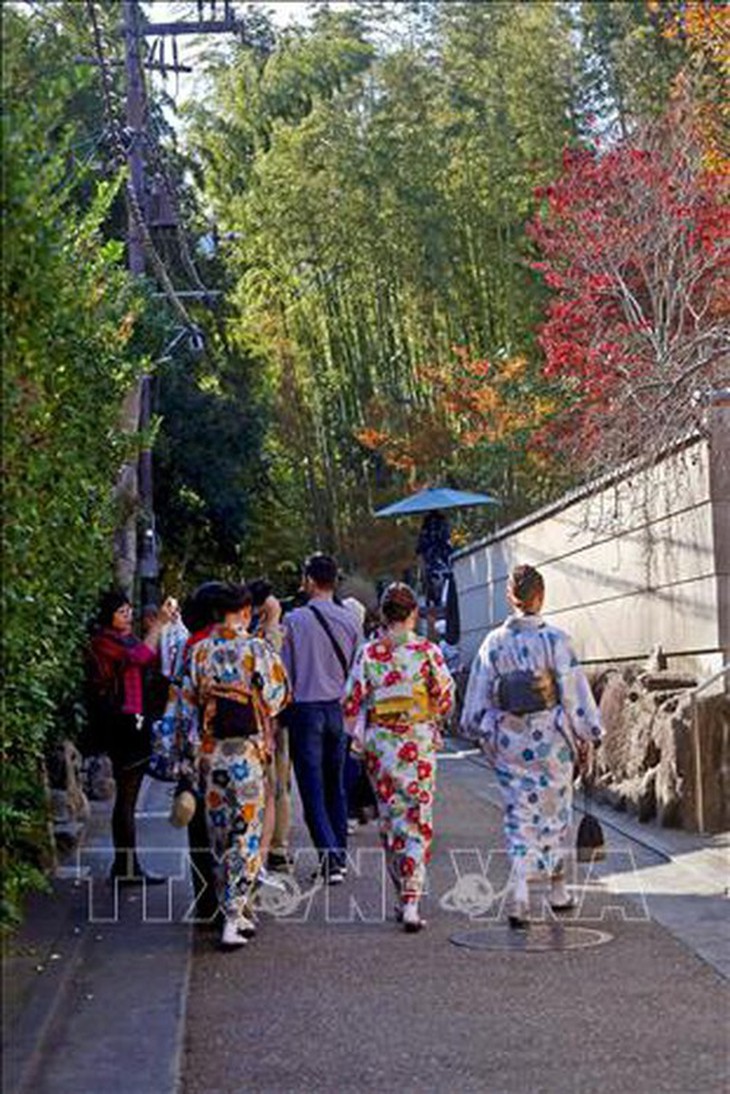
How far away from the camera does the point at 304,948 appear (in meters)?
8.92

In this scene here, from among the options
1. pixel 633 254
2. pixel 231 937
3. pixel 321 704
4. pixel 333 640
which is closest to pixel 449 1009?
pixel 231 937

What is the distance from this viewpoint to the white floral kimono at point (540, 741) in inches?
366

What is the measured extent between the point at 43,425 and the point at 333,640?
10.7ft

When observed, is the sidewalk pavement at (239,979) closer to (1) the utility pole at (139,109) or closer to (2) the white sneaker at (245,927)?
(2) the white sneaker at (245,927)

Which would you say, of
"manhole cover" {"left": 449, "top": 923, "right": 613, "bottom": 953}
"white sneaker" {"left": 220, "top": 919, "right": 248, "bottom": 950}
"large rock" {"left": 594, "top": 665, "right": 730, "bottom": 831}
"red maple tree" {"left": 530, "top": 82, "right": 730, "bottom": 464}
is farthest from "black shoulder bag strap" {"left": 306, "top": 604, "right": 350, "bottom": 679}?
"red maple tree" {"left": 530, "top": 82, "right": 730, "bottom": 464}

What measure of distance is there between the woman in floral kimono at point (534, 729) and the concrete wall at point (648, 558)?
419cm

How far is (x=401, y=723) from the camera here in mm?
9594

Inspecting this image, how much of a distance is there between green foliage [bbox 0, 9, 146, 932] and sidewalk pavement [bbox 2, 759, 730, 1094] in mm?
492

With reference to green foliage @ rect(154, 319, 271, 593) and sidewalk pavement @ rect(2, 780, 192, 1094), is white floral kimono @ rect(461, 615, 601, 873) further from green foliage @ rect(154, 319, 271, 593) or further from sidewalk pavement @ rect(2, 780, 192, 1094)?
green foliage @ rect(154, 319, 271, 593)

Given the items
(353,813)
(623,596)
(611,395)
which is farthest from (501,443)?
(353,813)

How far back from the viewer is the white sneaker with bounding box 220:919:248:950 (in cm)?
890

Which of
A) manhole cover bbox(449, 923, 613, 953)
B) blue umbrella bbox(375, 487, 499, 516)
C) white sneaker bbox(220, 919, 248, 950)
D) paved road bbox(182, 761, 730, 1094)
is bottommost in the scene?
paved road bbox(182, 761, 730, 1094)

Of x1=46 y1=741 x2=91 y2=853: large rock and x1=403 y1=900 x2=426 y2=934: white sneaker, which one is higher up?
x1=46 y1=741 x2=91 y2=853: large rock

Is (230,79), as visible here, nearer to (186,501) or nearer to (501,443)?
(186,501)
